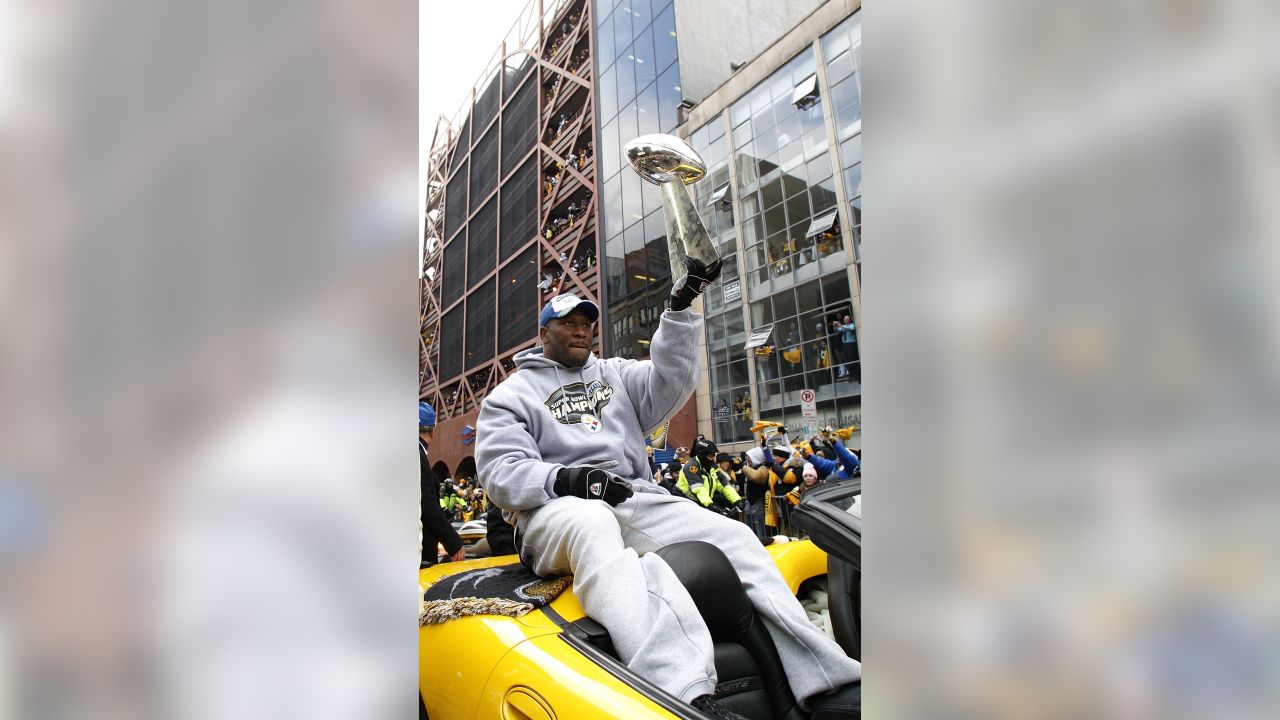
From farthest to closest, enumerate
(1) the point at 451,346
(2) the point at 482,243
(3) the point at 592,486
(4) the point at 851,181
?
1. (1) the point at 451,346
2. (2) the point at 482,243
3. (4) the point at 851,181
4. (3) the point at 592,486

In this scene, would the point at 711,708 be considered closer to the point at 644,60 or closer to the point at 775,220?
the point at 775,220

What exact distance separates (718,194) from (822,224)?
11.8 feet

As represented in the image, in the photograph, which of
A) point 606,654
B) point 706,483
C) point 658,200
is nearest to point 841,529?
point 606,654

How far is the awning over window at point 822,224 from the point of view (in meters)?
16.8

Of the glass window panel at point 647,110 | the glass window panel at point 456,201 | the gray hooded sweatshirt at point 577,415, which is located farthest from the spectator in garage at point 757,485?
the glass window panel at point 456,201

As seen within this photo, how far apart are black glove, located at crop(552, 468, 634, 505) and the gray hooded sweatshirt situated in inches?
1.6

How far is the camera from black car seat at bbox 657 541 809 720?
5.24 feet

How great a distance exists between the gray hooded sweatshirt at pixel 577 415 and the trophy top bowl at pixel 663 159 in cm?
54

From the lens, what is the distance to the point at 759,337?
1850 cm
